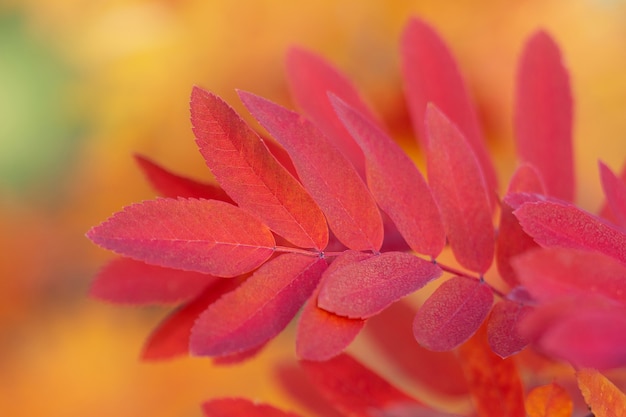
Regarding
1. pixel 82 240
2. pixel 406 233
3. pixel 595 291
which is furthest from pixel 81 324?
pixel 595 291

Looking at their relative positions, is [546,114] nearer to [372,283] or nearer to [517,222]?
[517,222]

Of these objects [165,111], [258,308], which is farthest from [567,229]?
[165,111]

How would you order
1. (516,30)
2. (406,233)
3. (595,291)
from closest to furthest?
(595,291) < (406,233) < (516,30)

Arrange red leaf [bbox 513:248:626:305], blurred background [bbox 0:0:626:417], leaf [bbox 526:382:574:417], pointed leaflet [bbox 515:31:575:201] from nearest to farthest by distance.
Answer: red leaf [bbox 513:248:626:305] < leaf [bbox 526:382:574:417] < pointed leaflet [bbox 515:31:575:201] < blurred background [bbox 0:0:626:417]

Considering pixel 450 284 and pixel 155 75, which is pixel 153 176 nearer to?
pixel 450 284

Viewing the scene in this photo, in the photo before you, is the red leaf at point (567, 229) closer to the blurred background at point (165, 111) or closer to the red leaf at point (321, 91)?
the red leaf at point (321, 91)

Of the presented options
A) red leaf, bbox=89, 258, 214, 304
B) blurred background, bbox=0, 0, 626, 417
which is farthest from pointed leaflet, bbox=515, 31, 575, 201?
blurred background, bbox=0, 0, 626, 417

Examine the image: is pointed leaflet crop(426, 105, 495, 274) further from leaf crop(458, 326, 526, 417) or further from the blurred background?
the blurred background

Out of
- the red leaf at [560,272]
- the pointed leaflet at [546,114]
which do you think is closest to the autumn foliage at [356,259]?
the red leaf at [560,272]
